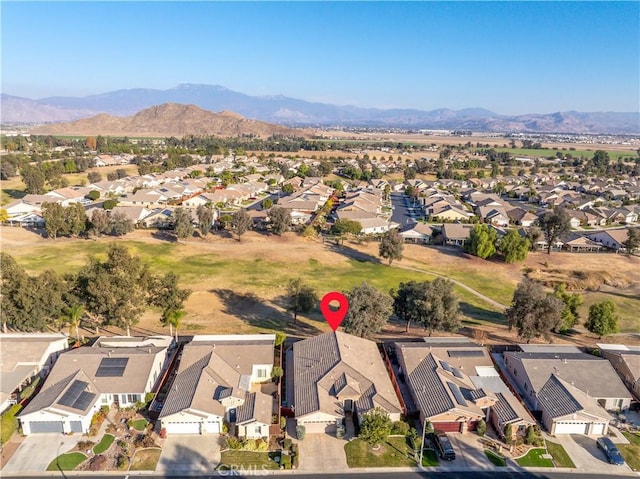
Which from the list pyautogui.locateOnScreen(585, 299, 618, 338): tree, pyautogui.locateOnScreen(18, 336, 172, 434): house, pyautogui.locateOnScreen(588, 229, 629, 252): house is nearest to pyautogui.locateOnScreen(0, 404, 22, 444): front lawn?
pyautogui.locateOnScreen(18, 336, 172, 434): house

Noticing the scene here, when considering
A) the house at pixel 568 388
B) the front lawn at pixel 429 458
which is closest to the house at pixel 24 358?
the front lawn at pixel 429 458

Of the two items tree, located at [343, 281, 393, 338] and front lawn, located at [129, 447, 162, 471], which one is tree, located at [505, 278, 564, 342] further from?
front lawn, located at [129, 447, 162, 471]

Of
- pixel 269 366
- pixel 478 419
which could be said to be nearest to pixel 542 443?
pixel 478 419

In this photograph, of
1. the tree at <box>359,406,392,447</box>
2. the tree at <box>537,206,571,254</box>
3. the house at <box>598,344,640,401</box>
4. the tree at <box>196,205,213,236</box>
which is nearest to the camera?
the tree at <box>359,406,392,447</box>

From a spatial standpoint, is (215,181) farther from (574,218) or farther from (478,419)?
(478,419)

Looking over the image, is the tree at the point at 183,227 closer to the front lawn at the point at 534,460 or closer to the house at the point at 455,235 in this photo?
the house at the point at 455,235

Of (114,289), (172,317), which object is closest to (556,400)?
(172,317)

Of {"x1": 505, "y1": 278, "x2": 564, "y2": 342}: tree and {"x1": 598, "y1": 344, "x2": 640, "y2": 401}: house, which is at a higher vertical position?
{"x1": 505, "y1": 278, "x2": 564, "y2": 342}: tree
